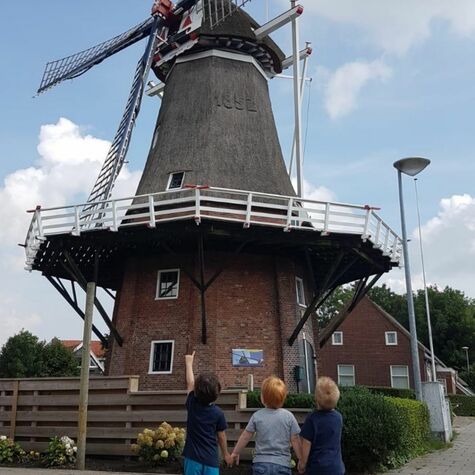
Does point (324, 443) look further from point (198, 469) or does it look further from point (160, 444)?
point (160, 444)

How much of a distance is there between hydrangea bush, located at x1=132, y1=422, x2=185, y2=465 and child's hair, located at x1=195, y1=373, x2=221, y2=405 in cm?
584

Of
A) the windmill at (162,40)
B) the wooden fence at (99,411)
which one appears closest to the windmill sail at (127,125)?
the windmill at (162,40)

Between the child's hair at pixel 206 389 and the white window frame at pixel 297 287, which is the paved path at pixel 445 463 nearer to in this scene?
the white window frame at pixel 297 287

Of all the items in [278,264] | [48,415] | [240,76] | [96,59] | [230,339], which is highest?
[96,59]

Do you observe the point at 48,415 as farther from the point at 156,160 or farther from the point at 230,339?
the point at 156,160

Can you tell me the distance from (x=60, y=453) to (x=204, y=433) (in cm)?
698

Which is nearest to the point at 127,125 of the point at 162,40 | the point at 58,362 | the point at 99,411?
the point at 162,40

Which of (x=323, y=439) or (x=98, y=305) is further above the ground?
(x=98, y=305)

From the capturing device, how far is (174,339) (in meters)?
15.2

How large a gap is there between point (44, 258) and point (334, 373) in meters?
25.1

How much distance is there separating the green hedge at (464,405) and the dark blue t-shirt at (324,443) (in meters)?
32.2

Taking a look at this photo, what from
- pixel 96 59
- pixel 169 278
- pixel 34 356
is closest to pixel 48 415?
pixel 169 278

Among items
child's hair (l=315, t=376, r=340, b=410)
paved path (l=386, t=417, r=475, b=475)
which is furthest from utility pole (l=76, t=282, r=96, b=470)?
child's hair (l=315, t=376, r=340, b=410)

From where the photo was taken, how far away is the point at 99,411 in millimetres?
11258
